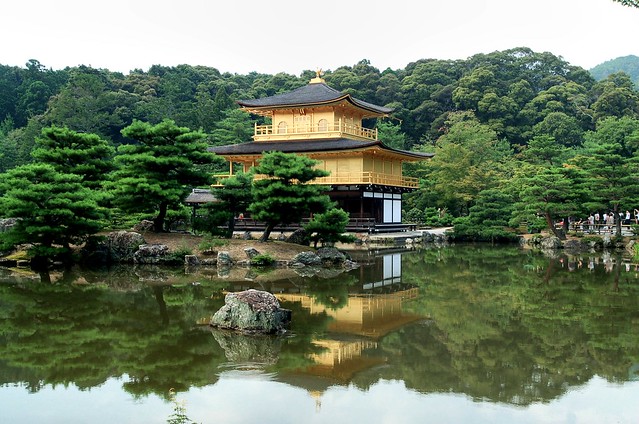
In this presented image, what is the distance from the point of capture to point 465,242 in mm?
32938

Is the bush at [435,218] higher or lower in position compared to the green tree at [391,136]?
lower

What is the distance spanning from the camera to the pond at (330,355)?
640 cm

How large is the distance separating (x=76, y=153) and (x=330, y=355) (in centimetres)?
1660

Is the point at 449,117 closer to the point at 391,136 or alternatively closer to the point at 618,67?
the point at 391,136

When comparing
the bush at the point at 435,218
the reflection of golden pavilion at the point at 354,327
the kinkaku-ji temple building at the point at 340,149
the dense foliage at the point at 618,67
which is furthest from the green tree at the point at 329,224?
the dense foliage at the point at 618,67

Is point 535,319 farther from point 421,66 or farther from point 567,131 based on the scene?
point 421,66

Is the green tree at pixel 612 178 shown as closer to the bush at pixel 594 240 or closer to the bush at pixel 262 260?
the bush at pixel 594 240

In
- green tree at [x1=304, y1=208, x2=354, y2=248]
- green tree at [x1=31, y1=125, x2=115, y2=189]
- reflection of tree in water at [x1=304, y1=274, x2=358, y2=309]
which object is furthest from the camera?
green tree at [x1=31, y1=125, x2=115, y2=189]

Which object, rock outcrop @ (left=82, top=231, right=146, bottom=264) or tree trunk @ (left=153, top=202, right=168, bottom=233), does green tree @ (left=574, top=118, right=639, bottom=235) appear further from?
rock outcrop @ (left=82, top=231, right=146, bottom=264)

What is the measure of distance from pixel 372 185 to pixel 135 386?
2548cm

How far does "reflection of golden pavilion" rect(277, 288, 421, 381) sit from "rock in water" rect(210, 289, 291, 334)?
836 mm

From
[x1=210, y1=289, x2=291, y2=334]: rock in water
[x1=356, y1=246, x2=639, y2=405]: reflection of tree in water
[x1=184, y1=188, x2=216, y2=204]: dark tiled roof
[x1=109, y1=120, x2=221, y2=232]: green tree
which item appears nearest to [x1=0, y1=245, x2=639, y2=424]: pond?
[x1=356, y1=246, x2=639, y2=405]: reflection of tree in water

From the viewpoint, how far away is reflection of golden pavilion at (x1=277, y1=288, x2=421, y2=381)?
7906 millimetres

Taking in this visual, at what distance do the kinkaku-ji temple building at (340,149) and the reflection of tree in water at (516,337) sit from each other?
15.6 m
